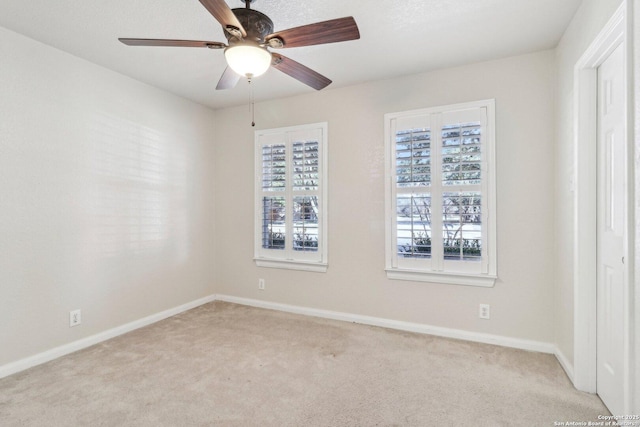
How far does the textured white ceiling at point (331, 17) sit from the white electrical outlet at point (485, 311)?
87.8 inches

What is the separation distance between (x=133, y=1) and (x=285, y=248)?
8.66 feet

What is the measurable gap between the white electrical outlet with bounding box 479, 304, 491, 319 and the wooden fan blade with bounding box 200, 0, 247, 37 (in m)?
2.89

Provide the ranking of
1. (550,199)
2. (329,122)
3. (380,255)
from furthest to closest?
(329,122), (380,255), (550,199)

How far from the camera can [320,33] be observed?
5.46 ft

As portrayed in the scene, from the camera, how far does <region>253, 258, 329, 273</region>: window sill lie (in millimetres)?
3623

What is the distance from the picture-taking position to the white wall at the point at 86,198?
2414mm

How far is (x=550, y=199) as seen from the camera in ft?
8.84

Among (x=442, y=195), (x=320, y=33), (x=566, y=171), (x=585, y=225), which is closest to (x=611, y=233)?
(x=585, y=225)

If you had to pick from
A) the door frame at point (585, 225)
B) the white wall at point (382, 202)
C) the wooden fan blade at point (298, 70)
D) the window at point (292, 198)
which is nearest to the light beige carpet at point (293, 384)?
the door frame at point (585, 225)

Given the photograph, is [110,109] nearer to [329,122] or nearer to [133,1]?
[133,1]

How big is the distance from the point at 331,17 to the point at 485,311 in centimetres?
276

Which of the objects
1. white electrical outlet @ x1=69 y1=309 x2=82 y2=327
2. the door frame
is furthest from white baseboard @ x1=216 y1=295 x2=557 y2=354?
white electrical outlet @ x1=69 y1=309 x2=82 y2=327

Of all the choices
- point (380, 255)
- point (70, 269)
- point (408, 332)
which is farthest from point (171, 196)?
point (408, 332)

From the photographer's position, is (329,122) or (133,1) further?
(329,122)
